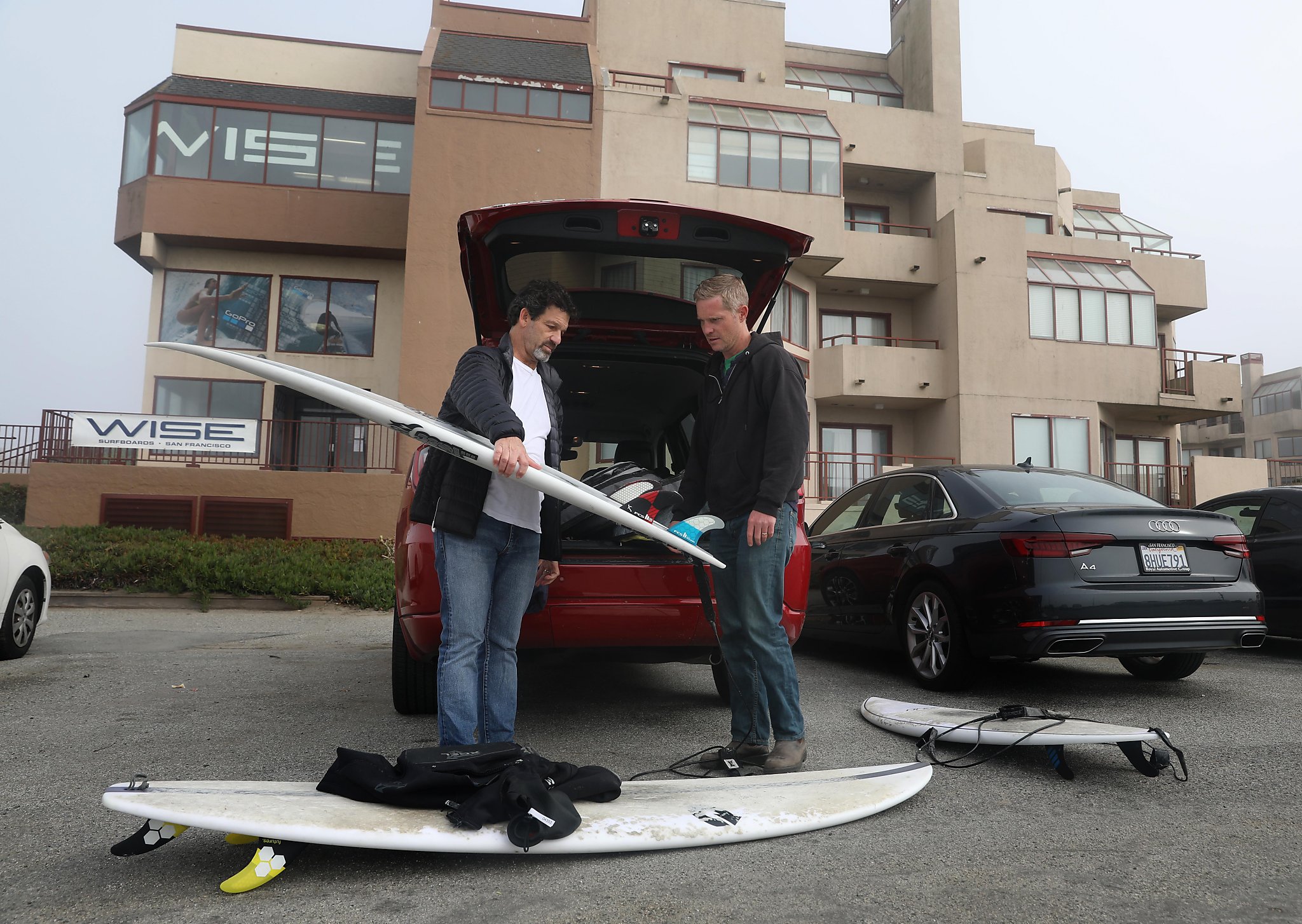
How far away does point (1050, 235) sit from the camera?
24.0 m

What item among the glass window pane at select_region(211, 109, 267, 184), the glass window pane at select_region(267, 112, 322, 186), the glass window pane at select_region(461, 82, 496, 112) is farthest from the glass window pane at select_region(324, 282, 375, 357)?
the glass window pane at select_region(461, 82, 496, 112)

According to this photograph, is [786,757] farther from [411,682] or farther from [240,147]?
[240,147]

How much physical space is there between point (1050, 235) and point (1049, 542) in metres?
22.6

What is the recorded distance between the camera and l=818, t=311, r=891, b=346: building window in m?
24.0

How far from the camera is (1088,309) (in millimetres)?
23047

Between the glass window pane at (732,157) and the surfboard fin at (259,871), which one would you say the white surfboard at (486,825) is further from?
the glass window pane at (732,157)

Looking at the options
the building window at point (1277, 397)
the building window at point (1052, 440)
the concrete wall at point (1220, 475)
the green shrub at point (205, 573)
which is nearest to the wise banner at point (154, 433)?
the green shrub at point (205, 573)

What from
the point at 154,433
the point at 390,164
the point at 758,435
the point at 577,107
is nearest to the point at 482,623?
the point at 758,435

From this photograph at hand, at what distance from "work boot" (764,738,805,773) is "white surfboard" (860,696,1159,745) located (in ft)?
2.38

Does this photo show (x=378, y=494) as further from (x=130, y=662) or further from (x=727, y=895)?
(x=727, y=895)

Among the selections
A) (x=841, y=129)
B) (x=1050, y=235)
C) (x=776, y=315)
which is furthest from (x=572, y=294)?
(x=1050, y=235)

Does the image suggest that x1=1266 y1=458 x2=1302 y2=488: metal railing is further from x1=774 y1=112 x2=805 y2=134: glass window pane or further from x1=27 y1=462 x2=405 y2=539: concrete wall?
x1=27 y1=462 x2=405 y2=539: concrete wall

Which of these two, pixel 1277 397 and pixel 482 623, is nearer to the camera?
pixel 482 623

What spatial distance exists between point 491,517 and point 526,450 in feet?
0.97
